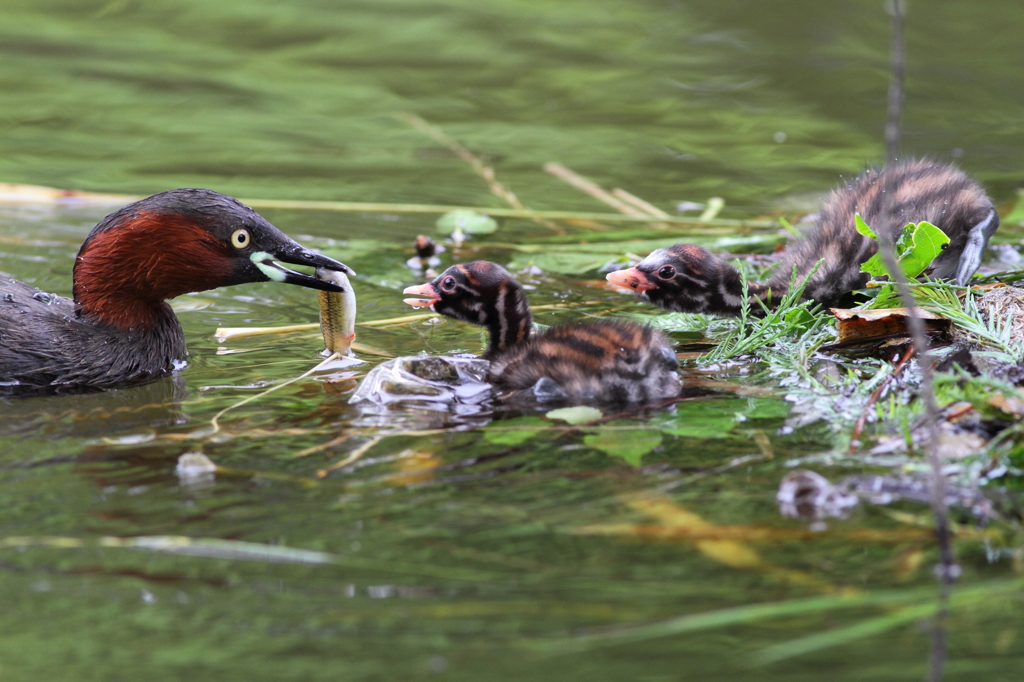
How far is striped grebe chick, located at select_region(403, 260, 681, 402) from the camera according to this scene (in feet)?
13.6

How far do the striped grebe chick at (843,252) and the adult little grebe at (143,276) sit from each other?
1.42 m

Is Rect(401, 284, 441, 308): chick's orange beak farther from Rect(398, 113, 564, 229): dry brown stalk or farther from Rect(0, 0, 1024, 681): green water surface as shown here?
Rect(398, 113, 564, 229): dry brown stalk

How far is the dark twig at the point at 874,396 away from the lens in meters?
3.63

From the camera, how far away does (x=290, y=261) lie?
15.6ft

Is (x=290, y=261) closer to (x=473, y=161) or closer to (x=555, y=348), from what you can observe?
(x=555, y=348)

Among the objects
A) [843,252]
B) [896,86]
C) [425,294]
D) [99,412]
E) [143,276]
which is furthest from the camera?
[843,252]

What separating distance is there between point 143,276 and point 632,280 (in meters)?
2.00

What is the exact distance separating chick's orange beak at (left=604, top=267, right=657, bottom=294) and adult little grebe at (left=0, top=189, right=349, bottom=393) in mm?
1161

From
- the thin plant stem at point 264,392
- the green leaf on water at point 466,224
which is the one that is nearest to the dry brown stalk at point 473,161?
the green leaf on water at point 466,224

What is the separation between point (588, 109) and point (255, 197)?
3.40 m

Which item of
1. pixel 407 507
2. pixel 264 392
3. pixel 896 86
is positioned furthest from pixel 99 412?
pixel 896 86

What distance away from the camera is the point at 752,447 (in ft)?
12.2

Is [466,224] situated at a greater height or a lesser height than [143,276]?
greater

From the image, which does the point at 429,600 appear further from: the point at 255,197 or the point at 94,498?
the point at 255,197
